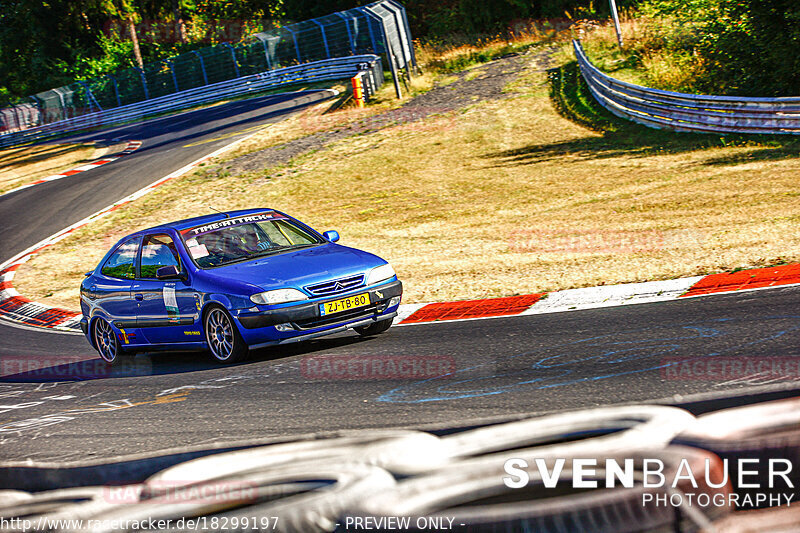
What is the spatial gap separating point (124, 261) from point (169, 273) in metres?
1.30

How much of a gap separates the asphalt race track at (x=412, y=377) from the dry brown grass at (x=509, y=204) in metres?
2.13

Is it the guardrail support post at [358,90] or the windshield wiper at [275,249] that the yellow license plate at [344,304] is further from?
the guardrail support post at [358,90]

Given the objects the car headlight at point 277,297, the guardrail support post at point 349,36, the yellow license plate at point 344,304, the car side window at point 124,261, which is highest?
the guardrail support post at point 349,36

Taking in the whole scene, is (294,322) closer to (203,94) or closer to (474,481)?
(474,481)

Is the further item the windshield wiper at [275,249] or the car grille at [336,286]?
the windshield wiper at [275,249]

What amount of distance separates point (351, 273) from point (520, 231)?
20.9 ft

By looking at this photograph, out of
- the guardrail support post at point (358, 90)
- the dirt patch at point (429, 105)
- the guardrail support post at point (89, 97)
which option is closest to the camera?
the dirt patch at point (429, 105)

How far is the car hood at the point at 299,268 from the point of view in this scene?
7.99 meters

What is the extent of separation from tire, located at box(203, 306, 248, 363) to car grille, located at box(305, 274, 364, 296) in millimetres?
868

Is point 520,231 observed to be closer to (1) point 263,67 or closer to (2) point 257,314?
(2) point 257,314

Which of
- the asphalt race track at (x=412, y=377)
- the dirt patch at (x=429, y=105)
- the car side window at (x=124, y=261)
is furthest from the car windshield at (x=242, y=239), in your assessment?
the dirt patch at (x=429, y=105)

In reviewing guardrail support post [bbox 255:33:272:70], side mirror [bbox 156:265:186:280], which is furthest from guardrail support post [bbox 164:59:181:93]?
side mirror [bbox 156:265:186:280]

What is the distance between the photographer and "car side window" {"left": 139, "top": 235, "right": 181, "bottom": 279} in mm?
→ 9055

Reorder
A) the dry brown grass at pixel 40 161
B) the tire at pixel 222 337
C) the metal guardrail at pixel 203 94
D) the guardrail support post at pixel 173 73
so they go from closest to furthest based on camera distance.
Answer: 1. the tire at pixel 222 337
2. the dry brown grass at pixel 40 161
3. the metal guardrail at pixel 203 94
4. the guardrail support post at pixel 173 73
